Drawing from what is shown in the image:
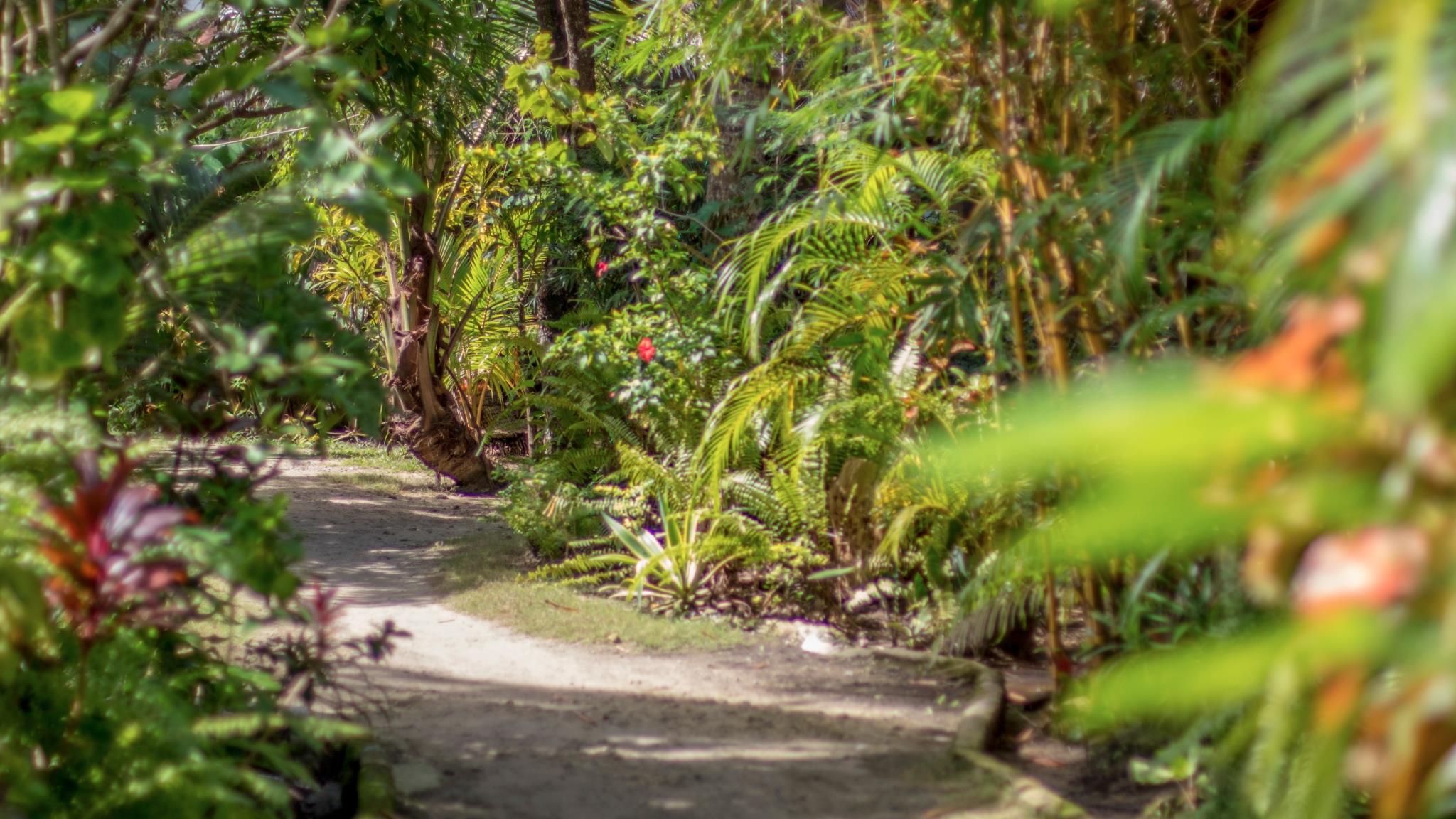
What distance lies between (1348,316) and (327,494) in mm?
10613

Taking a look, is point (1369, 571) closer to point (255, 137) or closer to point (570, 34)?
point (255, 137)

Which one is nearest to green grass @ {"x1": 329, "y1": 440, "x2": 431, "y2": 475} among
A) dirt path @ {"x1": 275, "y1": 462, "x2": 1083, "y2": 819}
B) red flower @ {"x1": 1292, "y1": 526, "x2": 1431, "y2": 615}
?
dirt path @ {"x1": 275, "y1": 462, "x2": 1083, "y2": 819}

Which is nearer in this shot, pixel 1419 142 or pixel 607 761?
pixel 1419 142

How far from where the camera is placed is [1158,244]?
296 cm

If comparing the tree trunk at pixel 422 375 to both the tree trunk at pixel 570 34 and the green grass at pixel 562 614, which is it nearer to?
the tree trunk at pixel 570 34

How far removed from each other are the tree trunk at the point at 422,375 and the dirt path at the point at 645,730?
446cm

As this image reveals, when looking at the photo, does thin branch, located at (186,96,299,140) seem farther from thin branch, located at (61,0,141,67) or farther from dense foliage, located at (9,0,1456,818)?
thin branch, located at (61,0,141,67)

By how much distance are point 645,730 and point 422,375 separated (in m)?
7.12

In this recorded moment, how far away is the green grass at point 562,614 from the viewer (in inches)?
214

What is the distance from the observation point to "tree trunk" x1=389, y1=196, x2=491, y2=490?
10422mm

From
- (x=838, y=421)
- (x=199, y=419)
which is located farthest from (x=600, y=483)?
(x=199, y=419)

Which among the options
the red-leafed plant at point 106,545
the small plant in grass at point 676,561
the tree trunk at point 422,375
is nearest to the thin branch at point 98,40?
the red-leafed plant at point 106,545

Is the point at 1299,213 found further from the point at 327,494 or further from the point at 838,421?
the point at 327,494

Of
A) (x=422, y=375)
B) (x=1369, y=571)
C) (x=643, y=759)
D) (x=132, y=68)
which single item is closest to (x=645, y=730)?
(x=643, y=759)
